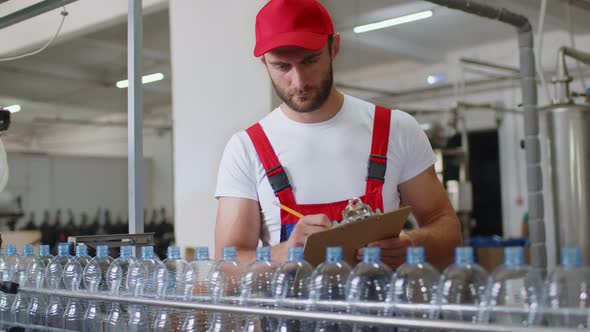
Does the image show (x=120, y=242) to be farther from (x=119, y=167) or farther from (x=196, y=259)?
(x=119, y=167)

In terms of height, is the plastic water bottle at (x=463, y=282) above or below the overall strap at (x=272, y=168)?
below

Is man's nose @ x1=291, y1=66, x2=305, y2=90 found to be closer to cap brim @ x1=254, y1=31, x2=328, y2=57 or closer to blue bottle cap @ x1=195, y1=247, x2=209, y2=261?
cap brim @ x1=254, y1=31, x2=328, y2=57

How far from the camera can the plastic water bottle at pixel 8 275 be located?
7.14 feet

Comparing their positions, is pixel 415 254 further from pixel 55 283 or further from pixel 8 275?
pixel 8 275

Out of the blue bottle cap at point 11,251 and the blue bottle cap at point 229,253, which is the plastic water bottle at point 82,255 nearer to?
the blue bottle cap at point 11,251

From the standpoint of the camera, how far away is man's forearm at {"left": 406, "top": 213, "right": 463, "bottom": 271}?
74.1 inches

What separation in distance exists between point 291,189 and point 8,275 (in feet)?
3.34

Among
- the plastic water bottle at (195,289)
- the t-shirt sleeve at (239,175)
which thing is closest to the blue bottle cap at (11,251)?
the t-shirt sleeve at (239,175)

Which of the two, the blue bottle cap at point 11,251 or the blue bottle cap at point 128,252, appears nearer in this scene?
the blue bottle cap at point 128,252

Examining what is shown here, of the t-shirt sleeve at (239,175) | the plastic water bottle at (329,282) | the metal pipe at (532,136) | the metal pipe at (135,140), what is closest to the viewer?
the plastic water bottle at (329,282)

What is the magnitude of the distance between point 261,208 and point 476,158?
28.3 feet

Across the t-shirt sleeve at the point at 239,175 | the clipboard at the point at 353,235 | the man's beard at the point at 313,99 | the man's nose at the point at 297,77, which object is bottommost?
the clipboard at the point at 353,235

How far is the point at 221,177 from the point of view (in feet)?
6.61

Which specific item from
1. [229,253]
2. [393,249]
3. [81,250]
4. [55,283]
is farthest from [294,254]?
[55,283]
